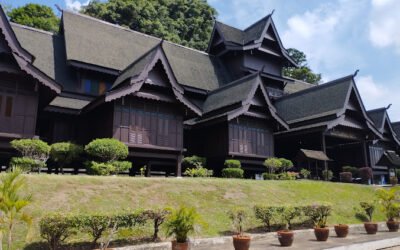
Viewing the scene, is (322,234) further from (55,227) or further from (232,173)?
(232,173)

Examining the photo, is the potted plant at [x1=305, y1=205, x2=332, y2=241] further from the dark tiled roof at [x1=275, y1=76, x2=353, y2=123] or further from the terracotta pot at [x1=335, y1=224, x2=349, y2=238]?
the dark tiled roof at [x1=275, y1=76, x2=353, y2=123]

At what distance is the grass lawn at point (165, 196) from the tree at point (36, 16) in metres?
42.1

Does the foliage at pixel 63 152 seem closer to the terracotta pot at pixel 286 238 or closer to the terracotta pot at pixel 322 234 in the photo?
the terracotta pot at pixel 286 238

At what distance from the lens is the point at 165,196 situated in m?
14.6

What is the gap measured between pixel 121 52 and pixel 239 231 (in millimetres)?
20461

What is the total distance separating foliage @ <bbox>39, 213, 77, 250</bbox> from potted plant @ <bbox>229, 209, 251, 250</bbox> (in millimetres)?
4443

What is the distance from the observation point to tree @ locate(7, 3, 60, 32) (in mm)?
50344

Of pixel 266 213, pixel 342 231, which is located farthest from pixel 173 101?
pixel 342 231

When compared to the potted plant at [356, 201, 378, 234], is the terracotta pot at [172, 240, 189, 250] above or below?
below

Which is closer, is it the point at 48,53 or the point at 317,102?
the point at 48,53

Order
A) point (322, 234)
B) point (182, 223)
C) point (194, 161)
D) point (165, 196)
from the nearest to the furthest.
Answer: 1. point (182, 223)
2. point (322, 234)
3. point (165, 196)
4. point (194, 161)

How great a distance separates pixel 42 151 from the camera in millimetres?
16812

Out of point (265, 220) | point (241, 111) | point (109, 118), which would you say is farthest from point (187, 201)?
point (241, 111)

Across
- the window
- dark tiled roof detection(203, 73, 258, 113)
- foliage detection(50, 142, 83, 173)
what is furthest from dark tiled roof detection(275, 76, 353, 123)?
the window
